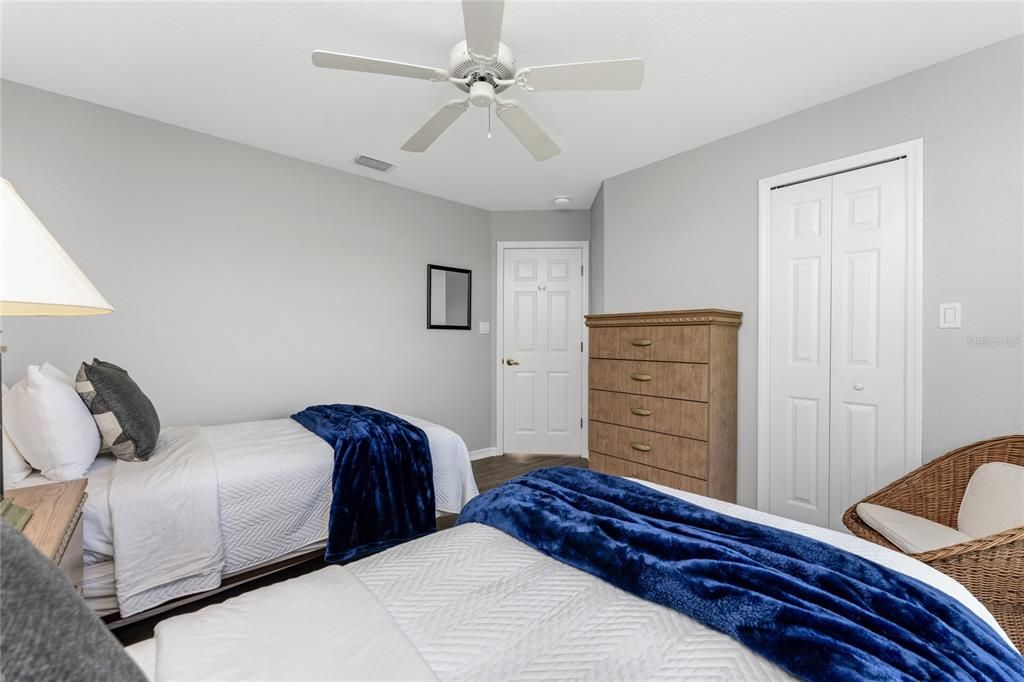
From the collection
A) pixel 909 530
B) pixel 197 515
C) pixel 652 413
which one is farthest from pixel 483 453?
pixel 909 530

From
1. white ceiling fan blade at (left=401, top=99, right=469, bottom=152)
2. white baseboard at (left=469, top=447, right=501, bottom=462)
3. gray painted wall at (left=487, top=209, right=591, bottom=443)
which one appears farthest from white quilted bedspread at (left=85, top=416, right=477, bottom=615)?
gray painted wall at (left=487, top=209, right=591, bottom=443)

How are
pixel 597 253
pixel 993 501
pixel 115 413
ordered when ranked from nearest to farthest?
pixel 993 501 < pixel 115 413 < pixel 597 253

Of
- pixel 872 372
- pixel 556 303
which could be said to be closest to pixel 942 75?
pixel 872 372

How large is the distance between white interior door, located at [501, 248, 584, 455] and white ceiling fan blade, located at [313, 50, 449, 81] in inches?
116

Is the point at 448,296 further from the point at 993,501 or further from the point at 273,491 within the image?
the point at 993,501

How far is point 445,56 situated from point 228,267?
6.64ft

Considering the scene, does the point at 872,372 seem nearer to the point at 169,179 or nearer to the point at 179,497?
the point at 179,497

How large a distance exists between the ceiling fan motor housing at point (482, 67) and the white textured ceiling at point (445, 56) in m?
0.20

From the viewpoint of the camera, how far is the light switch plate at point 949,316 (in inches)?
Result: 84.2

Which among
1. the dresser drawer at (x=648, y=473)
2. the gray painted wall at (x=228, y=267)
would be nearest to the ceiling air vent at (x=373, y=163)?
the gray painted wall at (x=228, y=267)

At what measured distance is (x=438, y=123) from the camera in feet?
6.91

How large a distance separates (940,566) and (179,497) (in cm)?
270

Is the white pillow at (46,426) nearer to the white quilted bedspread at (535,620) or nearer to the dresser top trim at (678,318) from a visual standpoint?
the white quilted bedspread at (535,620)

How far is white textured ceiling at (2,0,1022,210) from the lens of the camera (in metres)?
1.86
